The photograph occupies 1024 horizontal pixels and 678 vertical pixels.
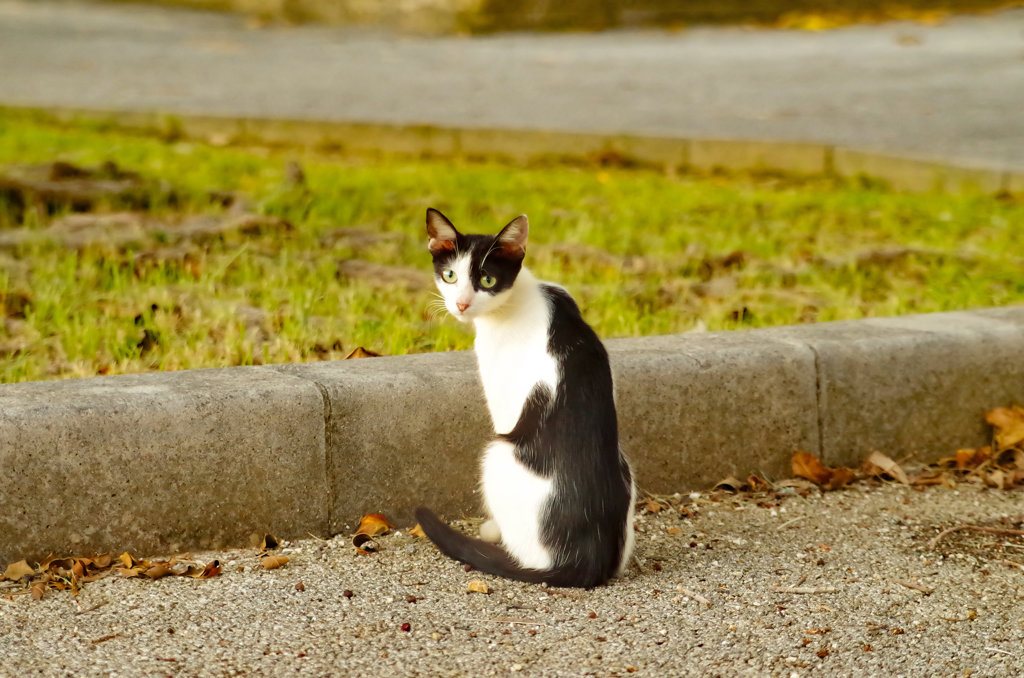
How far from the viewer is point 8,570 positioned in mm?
2514

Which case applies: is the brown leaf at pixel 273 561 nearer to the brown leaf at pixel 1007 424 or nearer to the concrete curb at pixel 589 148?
the brown leaf at pixel 1007 424

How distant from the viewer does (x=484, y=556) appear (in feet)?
8.62

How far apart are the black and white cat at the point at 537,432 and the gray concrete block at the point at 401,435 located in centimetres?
18

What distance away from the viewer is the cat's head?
2629 mm

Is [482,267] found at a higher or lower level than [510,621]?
higher

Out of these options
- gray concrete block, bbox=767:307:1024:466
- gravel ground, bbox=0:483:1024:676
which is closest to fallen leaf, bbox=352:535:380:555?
gravel ground, bbox=0:483:1024:676

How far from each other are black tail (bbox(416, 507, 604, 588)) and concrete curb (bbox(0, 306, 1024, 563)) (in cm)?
21

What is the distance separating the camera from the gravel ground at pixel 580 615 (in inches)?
88.9

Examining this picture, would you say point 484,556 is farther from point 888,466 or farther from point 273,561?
point 888,466

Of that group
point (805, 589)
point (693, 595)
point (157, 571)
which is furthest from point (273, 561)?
point (805, 589)

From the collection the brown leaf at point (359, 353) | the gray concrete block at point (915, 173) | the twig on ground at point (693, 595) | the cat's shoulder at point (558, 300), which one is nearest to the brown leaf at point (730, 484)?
the twig on ground at point (693, 595)

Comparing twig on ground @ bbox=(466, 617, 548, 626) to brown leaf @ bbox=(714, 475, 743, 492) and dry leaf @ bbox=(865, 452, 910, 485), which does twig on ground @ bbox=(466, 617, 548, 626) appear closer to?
brown leaf @ bbox=(714, 475, 743, 492)

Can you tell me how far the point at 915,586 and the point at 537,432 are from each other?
0.89 metres

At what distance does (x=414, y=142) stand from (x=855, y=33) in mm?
7682
